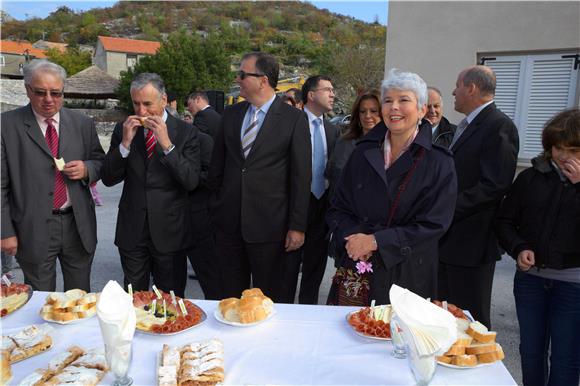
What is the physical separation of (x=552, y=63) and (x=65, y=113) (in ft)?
21.8

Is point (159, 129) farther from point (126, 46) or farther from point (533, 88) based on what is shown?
point (126, 46)

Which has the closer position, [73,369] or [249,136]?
[73,369]

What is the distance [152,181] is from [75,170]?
0.49 m

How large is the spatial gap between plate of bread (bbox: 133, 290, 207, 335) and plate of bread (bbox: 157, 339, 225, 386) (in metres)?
0.16

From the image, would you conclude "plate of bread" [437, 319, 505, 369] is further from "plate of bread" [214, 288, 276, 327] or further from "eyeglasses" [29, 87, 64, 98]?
"eyeglasses" [29, 87, 64, 98]

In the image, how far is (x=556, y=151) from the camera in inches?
87.5

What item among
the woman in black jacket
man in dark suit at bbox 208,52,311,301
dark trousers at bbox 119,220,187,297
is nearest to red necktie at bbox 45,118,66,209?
dark trousers at bbox 119,220,187,297

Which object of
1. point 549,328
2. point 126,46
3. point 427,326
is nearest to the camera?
point 427,326

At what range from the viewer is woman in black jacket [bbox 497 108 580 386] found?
220cm

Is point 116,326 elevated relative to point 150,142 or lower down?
lower down

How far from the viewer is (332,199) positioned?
2529 millimetres

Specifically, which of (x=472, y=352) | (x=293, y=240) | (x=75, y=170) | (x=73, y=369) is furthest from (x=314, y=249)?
(x=73, y=369)

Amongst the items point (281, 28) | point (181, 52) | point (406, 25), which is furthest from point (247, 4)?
point (406, 25)

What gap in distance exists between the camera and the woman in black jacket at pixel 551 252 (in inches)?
86.5
